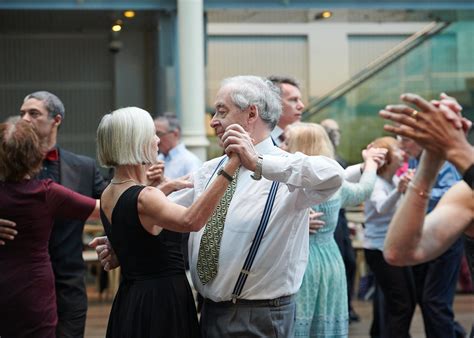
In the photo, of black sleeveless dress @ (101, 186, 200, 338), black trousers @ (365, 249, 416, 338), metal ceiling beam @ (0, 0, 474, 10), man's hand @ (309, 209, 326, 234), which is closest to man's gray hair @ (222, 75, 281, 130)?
black sleeveless dress @ (101, 186, 200, 338)

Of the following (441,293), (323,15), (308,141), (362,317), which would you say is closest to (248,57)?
(323,15)

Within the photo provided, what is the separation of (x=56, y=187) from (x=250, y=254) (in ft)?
4.00

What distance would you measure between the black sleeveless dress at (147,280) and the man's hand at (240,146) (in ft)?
1.47

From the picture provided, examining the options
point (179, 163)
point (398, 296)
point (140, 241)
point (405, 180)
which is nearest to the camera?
point (140, 241)

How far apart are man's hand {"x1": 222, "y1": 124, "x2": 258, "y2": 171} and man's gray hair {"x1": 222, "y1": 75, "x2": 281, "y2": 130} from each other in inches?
18.2

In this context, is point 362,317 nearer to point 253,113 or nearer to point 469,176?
point 253,113

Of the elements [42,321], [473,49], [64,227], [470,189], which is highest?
[473,49]

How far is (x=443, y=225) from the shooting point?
2729 mm

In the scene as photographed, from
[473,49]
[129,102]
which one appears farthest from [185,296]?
[129,102]

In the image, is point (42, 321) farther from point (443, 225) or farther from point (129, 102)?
point (129, 102)

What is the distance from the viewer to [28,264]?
440 centimetres

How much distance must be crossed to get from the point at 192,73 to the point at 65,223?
5.38 m

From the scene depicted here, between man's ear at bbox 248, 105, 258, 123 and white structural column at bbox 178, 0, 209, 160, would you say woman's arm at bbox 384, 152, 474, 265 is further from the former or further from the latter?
white structural column at bbox 178, 0, 209, 160

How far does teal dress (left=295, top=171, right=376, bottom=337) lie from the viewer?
16.6ft
